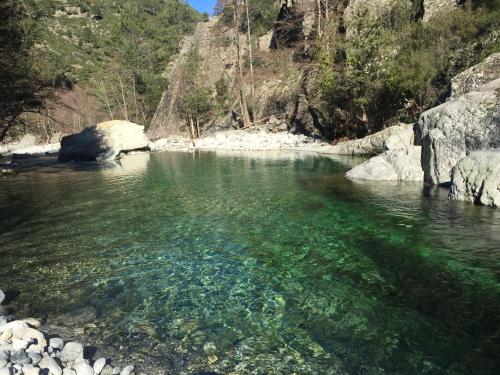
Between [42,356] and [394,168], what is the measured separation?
1588 centimetres

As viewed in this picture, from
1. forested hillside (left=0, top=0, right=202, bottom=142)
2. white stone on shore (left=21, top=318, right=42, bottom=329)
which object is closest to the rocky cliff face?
forested hillside (left=0, top=0, right=202, bottom=142)

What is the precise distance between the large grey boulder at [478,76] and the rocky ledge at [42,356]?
767 inches

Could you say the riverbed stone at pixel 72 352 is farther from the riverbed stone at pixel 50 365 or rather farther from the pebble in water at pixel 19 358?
the pebble in water at pixel 19 358

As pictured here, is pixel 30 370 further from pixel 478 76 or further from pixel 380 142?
pixel 380 142

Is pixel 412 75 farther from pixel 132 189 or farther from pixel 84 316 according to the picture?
pixel 84 316

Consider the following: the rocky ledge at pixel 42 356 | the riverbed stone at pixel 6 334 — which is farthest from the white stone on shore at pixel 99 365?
the riverbed stone at pixel 6 334

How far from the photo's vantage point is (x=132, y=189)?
16688 millimetres

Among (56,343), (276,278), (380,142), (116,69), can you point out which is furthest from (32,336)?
(116,69)

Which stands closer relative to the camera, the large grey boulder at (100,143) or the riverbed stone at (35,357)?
the riverbed stone at (35,357)

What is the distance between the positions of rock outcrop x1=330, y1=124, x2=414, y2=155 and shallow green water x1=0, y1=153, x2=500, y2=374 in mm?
5523

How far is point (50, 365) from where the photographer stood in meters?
4.20

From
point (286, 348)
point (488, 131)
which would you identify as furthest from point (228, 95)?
Answer: point (286, 348)

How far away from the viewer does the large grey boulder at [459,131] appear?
13.5 meters

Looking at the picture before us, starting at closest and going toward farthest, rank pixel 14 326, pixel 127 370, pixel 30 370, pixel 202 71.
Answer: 1. pixel 30 370
2. pixel 127 370
3. pixel 14 326
4. pixel 202 71
